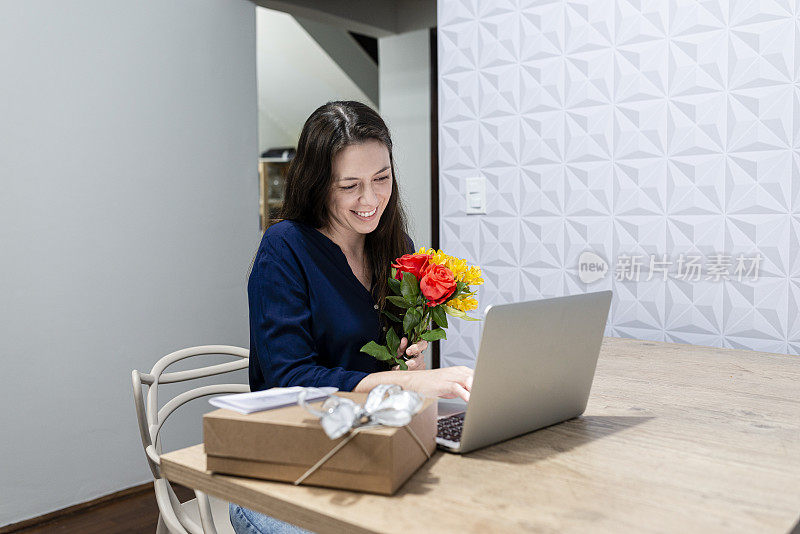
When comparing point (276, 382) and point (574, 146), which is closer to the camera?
point (276, 382)

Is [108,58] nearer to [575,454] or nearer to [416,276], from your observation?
[416,276]

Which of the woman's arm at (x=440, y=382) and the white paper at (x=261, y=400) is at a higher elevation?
the white paper at (x=261, y=400)

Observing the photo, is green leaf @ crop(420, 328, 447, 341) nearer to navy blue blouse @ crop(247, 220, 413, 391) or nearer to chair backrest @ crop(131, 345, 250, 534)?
navy blue blouse @ crop(247, 220, 413, 391)

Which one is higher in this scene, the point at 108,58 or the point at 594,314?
the point at 108,58

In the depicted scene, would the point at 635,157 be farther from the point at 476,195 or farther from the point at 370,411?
the point at 370,411

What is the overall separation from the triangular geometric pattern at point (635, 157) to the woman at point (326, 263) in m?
0.48

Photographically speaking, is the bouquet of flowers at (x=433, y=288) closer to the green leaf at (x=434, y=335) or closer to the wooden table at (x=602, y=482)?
the green leaf at (x=434, y=335)

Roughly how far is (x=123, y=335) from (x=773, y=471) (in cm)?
250

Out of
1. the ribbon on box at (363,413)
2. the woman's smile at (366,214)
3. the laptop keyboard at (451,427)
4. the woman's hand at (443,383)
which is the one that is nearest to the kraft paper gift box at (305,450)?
the ribbon on box at (363,413)

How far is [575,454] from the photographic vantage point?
951 mm

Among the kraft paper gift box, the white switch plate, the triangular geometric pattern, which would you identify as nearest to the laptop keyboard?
the kraft paper gift box

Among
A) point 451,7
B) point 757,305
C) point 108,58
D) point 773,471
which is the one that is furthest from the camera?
point 108,58

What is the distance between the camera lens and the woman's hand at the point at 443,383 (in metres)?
1.09

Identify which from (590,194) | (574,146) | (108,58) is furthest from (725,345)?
(108,58)
